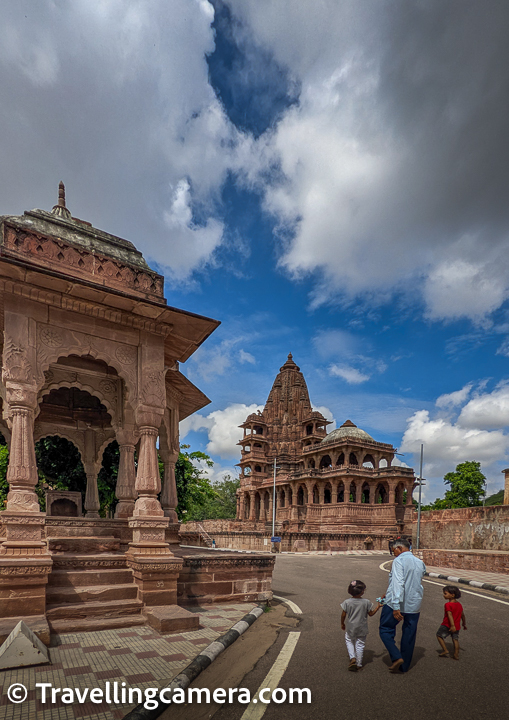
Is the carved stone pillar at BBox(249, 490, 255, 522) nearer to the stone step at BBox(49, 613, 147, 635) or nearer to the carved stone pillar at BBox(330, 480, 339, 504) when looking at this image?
the carved stone pillar at BBox(330, 480, 339, 504)

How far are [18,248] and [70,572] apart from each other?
501 cm

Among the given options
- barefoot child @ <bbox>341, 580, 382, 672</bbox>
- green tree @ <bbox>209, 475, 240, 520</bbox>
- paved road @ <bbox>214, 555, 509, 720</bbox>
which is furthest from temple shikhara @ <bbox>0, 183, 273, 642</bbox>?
green tree @ <bbox>209, 475, 240, 520</bbox>

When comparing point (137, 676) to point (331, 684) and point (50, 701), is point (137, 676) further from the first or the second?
point (331, 684)

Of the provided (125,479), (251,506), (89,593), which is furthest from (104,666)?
(251,506)

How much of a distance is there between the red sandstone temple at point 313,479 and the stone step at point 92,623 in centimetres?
2635

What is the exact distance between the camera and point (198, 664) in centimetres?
465

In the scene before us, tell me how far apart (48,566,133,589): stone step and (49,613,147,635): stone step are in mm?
563

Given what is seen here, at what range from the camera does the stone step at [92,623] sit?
5820 millimetres

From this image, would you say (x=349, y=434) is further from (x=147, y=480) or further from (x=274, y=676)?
(x=274, y=676)

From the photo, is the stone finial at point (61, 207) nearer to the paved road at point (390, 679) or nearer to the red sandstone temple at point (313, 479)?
the paved road at point (390, 679)

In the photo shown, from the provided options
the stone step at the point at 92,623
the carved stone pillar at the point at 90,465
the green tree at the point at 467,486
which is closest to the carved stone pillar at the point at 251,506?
the green tree at the point at 467,486

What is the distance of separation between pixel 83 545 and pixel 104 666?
3.65 m

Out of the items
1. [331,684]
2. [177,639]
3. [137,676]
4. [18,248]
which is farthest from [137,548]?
[18,248]

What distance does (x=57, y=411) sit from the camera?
41.9 ft
